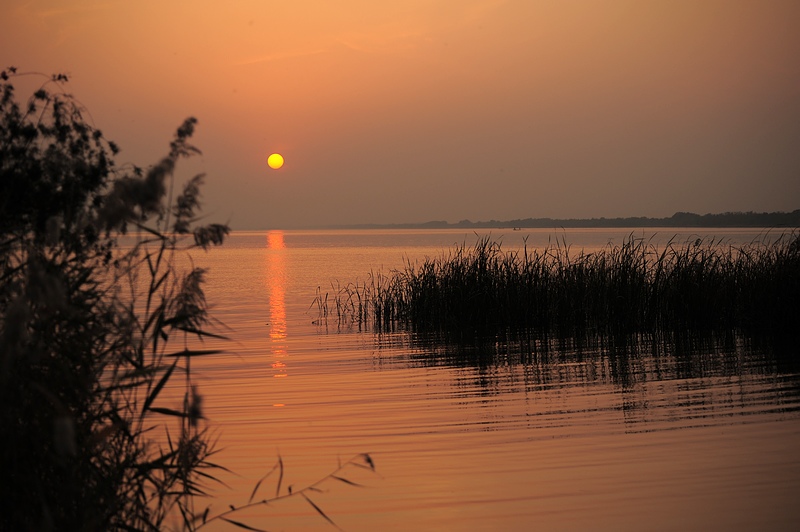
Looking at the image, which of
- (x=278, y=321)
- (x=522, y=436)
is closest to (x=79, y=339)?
(x=522, y=436)

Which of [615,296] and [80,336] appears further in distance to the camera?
[615,296]

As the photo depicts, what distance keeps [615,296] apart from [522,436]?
30.0 feet

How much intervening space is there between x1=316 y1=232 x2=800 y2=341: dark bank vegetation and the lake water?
6.06ft

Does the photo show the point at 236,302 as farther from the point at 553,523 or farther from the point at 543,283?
the point at 553,523

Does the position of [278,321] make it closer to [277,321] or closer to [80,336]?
[277,321]

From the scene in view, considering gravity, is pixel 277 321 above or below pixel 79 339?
below

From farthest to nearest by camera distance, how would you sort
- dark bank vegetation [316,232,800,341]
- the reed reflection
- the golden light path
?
1. dark bank vegetation [316,232,800,341]
2. the reed reflection
3. the golden light path

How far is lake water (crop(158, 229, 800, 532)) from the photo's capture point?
617 cm

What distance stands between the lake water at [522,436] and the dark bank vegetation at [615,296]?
1.85m

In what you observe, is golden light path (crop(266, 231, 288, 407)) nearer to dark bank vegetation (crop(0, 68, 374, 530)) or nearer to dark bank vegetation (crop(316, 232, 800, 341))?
dark bank vegetation (crop(316, 232, 800, 341))

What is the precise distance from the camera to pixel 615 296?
666 inches

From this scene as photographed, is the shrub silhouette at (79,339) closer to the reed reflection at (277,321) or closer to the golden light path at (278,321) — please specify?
the golden light path at (278,321)

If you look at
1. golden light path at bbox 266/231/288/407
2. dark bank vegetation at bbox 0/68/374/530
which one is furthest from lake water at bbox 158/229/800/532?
dark bank vegetation at bbox 0/68/374/530

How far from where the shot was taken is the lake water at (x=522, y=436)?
6.17 metres
